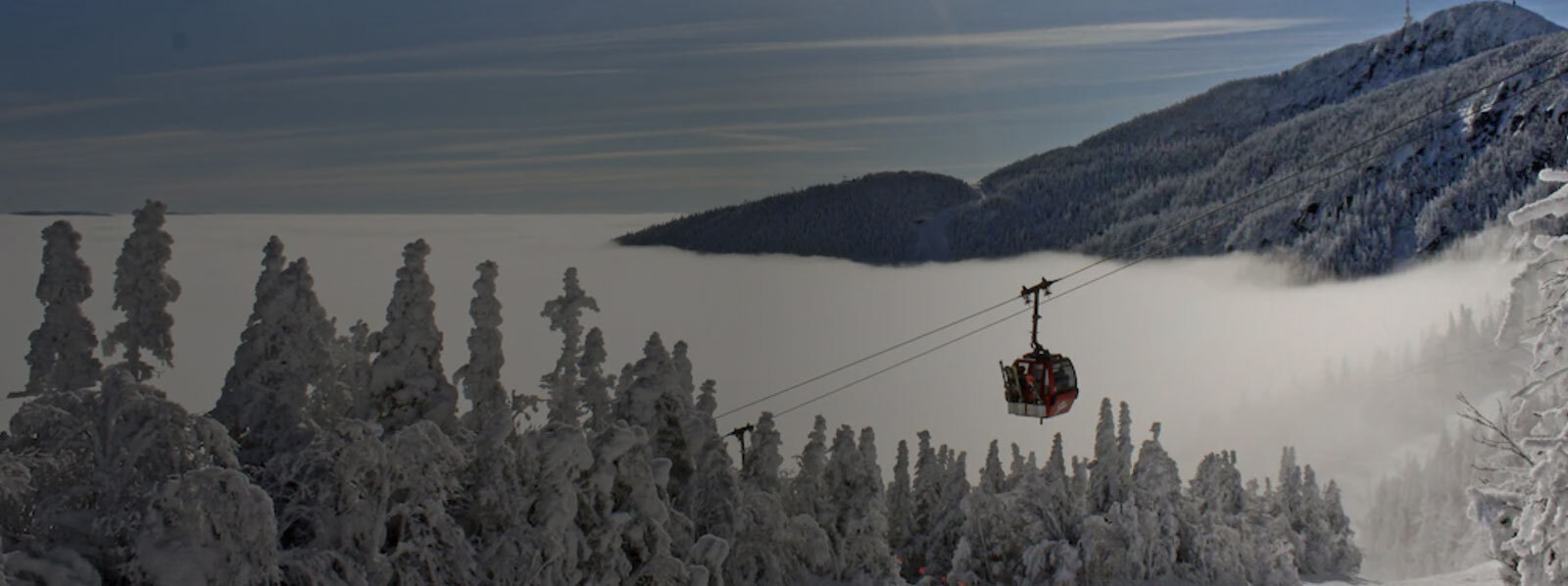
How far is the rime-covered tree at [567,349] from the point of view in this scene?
3428 centimetres

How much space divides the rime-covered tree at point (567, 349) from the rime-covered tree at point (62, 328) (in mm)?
11749

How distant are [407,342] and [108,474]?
9.62 m

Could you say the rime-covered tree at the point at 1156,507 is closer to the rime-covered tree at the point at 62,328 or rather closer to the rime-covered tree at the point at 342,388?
the rime-covered tree at the point at 342,388

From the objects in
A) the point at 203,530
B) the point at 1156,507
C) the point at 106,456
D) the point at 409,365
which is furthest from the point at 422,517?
the point at 1156,507

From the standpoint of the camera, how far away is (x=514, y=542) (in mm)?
23062

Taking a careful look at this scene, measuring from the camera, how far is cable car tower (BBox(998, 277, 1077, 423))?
28.4 metres

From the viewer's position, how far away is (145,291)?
25.3 metres

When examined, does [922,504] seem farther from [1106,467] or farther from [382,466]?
[382,466]

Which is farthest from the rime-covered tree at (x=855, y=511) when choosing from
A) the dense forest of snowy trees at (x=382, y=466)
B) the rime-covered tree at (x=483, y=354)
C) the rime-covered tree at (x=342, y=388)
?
the rime-covered tree at (x=342, y=388)

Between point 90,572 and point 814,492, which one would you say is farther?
point 814,492

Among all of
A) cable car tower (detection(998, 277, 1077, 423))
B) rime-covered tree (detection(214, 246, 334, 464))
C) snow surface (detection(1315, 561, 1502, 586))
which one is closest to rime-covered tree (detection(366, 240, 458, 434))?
rime-covered tree (detection(214, 246, 334, 464))

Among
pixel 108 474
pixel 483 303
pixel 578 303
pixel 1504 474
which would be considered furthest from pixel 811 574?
pixel 108 474

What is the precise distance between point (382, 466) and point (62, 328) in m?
10.2

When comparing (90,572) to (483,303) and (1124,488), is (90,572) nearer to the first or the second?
(483,303)
